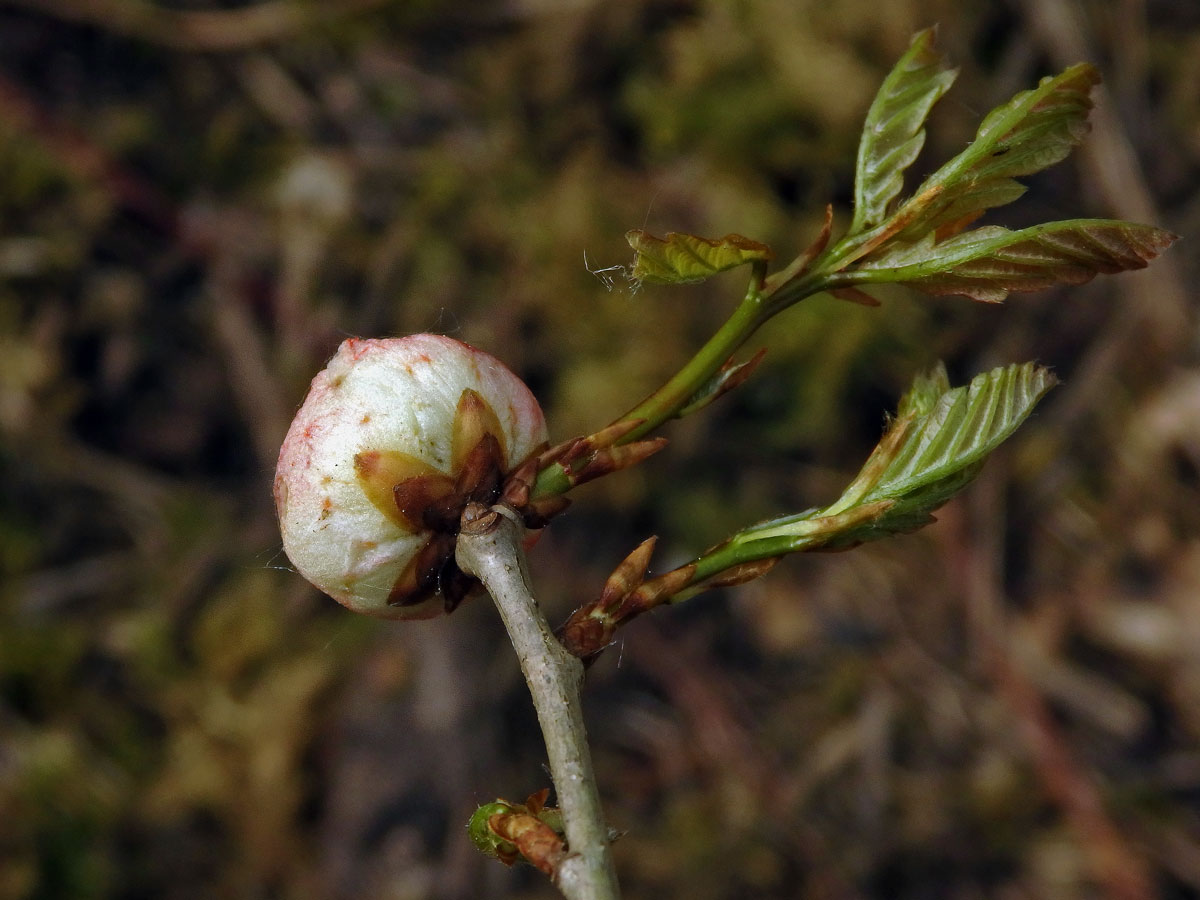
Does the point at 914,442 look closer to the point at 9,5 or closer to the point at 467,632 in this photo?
the point at 467,632

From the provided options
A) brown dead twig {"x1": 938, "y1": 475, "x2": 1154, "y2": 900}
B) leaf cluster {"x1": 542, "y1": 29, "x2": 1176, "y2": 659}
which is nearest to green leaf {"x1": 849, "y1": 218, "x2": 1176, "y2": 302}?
leaf cluster {"x1": 542, "y1": 29, "x2": 1176, "y2": 659}

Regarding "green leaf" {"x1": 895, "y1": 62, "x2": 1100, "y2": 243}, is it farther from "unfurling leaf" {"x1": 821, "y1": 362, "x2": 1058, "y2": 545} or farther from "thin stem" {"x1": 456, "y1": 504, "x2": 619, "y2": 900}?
"thin stem" {"x1": 456, "y1": 504, "x2": 619, "y2": 900}

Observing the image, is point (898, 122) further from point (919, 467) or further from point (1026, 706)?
point (1026, 706)

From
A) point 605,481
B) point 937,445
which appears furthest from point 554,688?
point 605,481

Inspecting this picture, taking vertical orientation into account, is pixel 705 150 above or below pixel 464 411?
above

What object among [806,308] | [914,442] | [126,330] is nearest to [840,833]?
[806,308]

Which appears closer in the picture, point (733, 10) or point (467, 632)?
point (467, 632)

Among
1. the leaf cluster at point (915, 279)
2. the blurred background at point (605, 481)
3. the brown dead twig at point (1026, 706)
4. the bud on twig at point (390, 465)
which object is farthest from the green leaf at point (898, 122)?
the brown dead twig at point (1026, 706)
